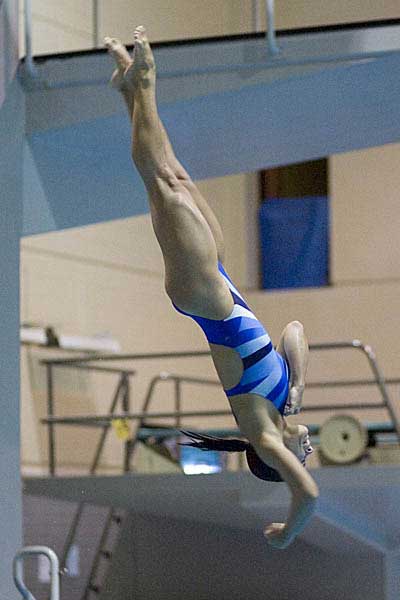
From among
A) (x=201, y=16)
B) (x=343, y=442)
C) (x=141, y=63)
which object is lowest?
(x=343, y=442)

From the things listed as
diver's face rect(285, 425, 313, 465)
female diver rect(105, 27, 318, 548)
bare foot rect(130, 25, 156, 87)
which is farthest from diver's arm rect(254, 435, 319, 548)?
bare foot rect(130, 25, 156, 87)

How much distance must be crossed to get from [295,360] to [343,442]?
193 inches

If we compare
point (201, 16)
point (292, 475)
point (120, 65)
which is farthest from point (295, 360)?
point (201, 16)

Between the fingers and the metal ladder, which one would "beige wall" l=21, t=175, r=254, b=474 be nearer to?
the metal ladder

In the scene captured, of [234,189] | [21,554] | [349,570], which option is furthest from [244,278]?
[21,554]

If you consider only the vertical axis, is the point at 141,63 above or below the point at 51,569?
above

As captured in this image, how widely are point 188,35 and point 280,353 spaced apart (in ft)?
7.79

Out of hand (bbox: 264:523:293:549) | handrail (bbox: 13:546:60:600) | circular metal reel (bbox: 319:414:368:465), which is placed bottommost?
handrail (bbox: 13:546:60:600)

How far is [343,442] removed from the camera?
10.5 metres

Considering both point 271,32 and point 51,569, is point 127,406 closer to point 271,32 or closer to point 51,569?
point 271,32

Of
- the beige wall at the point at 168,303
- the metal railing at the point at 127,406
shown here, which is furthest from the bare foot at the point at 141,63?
the beige wall at the point at 168,303

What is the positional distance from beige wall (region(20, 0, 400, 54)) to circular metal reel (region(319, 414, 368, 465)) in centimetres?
358

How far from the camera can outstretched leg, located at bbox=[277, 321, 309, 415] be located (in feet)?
18.2

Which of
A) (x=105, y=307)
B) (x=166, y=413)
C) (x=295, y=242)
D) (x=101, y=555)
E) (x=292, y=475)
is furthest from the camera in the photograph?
(x=295, y=242)
